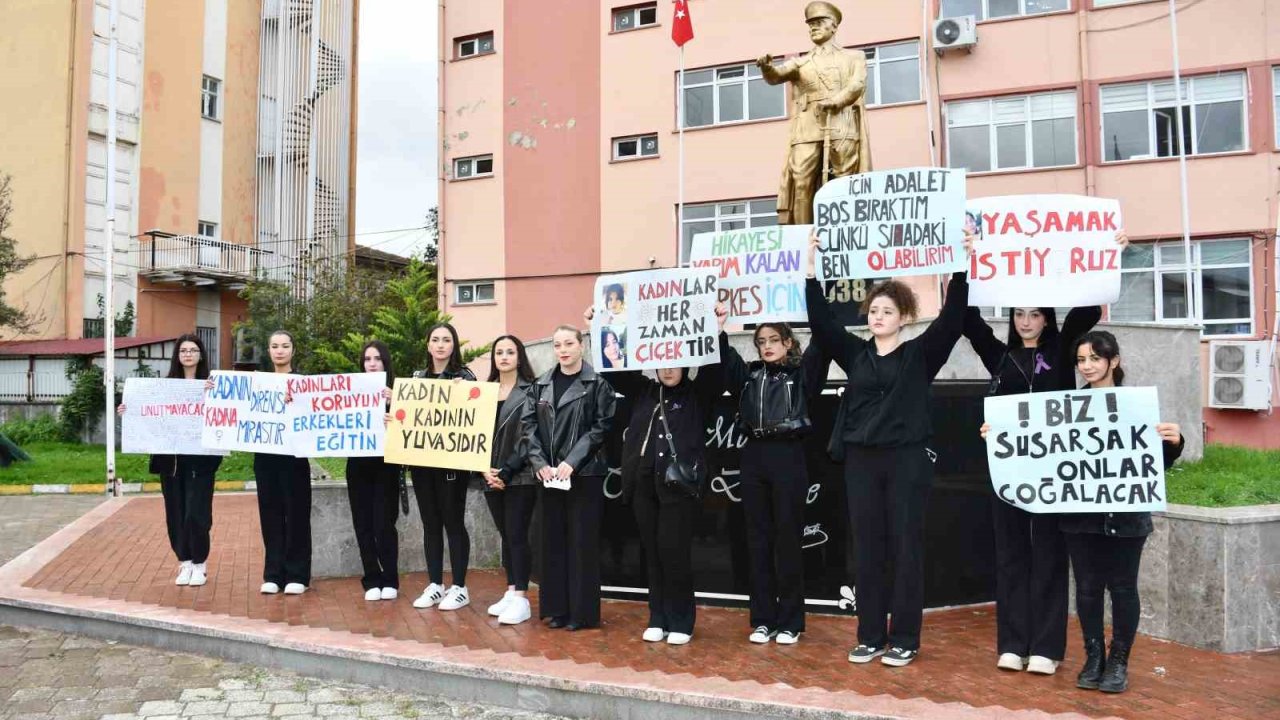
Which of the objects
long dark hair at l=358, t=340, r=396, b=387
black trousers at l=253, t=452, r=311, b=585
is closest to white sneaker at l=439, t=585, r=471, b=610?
black trousers at l=253, t=452, r=311, b=585

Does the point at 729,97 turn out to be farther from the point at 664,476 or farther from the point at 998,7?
the point at 664,476

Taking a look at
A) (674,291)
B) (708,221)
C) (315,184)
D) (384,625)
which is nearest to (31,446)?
(315,184)

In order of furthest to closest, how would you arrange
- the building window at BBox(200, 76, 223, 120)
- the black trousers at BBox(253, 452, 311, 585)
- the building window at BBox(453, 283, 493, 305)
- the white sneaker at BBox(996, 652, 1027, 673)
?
1. the building window at BBox(200, 76, 223, 120)
2. the building window at BBox(453, 283, 493, 305)
3. the black trousers at BBox(253, 452, 311, 585)
4. the white sneaker at BBox(996, 652, 1027, 673)

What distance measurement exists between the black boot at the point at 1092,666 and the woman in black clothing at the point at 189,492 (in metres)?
6.33

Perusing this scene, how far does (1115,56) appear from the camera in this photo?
2016cm

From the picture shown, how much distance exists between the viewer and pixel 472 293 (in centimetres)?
2619

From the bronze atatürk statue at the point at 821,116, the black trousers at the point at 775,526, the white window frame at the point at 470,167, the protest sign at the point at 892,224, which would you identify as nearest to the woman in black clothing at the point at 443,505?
the black trousers at the point at 775,526

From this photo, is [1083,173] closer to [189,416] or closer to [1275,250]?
[1275,250]

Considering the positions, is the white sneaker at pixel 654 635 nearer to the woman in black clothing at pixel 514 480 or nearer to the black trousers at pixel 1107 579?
the woman in black clothing at pixel 514 480

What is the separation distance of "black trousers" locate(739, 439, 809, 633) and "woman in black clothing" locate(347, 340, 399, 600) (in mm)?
2856

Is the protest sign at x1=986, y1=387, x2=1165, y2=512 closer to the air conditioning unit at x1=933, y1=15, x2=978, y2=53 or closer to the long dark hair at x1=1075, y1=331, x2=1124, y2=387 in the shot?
the long dark hair at x1=1075, y1=331, x2=1124, y2=387

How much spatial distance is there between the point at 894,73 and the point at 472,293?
1189 cm

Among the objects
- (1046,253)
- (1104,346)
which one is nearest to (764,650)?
(1104,346)

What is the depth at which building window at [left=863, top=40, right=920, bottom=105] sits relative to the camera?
71.2 ft
